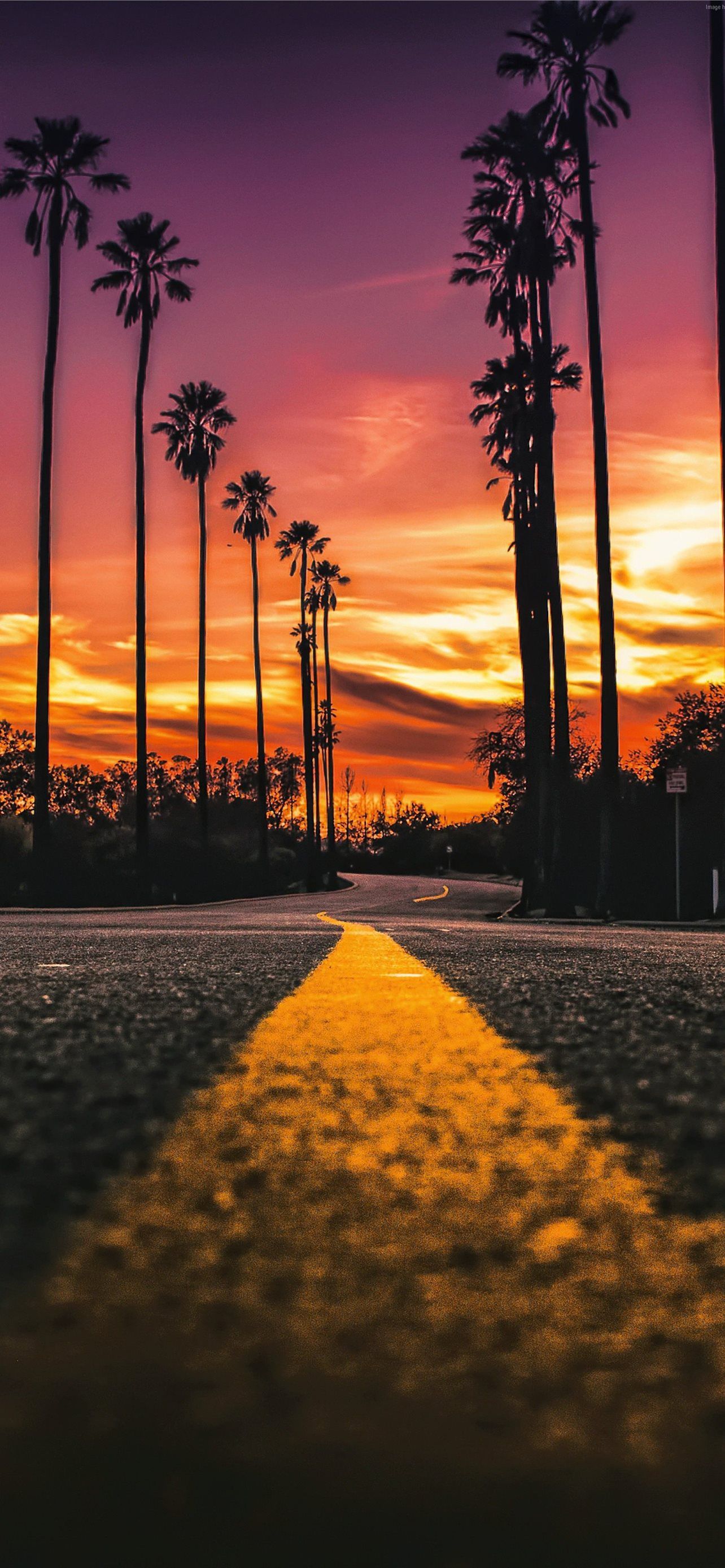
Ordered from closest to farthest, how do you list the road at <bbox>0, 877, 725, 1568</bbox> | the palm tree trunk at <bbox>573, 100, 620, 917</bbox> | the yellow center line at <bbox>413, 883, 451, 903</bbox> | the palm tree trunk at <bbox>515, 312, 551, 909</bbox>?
the road at <bbox>0, 877, 725, 1568</bbox>, the palm tree trunk at <bbox>573, 100, 620, 917</bbox>, the palm tree trunk at <bbox>515, 312, 551, 909</bbox>, the yellow center line at <bbox>413, 883, 451, 903</bbox>

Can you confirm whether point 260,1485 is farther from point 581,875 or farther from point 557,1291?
point 581,875

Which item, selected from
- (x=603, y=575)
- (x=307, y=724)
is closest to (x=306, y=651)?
(x=307, y=724)

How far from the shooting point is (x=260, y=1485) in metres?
1.20

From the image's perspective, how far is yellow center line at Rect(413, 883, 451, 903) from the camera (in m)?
55.5

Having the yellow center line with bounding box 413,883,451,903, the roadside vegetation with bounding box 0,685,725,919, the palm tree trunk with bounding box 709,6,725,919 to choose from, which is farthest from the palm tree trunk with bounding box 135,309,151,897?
the palm tree trunk with bounding box 709,6,725,919

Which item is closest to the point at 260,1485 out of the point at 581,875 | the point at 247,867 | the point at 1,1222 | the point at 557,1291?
the point at 557,1291

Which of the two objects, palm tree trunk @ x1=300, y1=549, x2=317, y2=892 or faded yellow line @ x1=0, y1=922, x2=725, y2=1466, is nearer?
faded yellow line @ x1=0, y1=922, x2=725, y2=1466

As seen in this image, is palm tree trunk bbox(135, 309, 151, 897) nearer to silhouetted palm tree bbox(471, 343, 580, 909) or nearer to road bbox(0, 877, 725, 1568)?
silhouetted palm tree bbox(471, 343, 580, 909)

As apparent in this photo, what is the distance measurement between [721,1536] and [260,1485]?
0.38m

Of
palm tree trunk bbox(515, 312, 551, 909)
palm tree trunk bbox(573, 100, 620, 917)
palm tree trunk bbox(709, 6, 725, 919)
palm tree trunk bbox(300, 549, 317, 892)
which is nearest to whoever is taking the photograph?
palm tree trunk bbox(709, 6, 725, 919)

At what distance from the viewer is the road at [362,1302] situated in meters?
1.16

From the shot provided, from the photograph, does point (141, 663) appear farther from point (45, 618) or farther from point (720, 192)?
point (720, 192)

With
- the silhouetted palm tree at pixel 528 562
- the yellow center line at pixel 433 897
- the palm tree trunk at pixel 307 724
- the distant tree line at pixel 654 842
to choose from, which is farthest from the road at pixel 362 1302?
the palm tree trunk at pixel 307 724

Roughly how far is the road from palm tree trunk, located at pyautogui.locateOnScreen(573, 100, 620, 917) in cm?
2608
